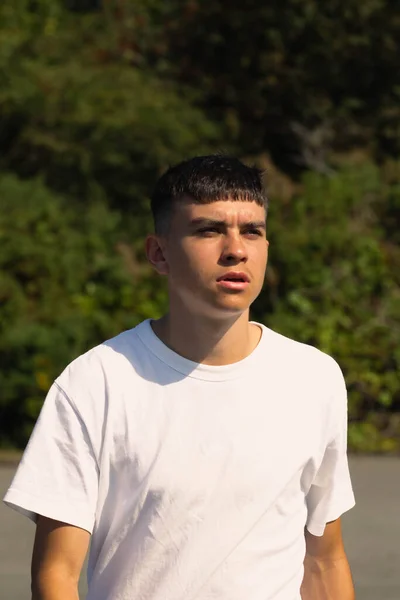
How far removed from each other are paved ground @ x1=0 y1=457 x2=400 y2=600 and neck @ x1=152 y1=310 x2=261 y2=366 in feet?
11.1

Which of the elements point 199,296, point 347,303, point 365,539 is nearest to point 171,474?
point 199,296

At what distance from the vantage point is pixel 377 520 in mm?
7012

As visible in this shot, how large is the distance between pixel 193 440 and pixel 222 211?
431 millimetres

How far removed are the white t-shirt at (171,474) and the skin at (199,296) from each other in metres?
0.04

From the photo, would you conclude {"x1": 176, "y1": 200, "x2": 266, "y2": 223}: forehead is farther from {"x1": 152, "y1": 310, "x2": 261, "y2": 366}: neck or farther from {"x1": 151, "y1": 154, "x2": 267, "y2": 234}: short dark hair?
{"x1": 152, "y1": 310, "x2": 261, "y2": 366}: neck

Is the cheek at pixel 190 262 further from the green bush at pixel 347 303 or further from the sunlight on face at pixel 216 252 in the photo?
Answer: the green bush at pixel 347 303

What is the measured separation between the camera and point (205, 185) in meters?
2.49

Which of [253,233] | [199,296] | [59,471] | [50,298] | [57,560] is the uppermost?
[253,233]

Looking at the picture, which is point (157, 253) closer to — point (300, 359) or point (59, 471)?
point (300, 359)

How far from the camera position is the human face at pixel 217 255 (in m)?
2.43

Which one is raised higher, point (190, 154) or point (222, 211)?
point (222, 211)

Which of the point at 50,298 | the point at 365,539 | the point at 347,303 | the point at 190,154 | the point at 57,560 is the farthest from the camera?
the point at 190,154

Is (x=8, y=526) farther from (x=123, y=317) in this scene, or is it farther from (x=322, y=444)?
(x=322, y=444)

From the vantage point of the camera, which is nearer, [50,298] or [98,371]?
[98,371]
